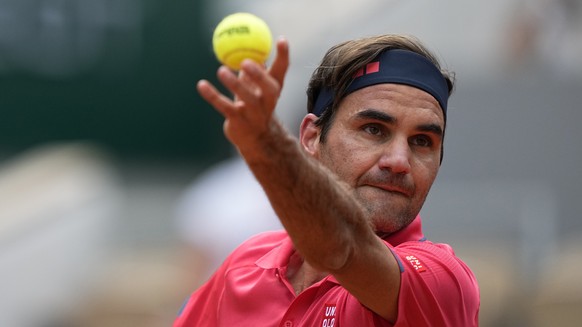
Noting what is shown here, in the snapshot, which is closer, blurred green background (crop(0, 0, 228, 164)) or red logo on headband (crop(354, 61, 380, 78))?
red logo on headband (crop(354, 61, 380, 78))

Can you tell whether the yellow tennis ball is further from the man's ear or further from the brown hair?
the man's ear

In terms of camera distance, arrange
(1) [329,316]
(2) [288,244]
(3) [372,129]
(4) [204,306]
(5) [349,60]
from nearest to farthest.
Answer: (1) [329,316]
(3) [372,129]
(5) [349,60]
(2) [288,244]
(4) [204,306]

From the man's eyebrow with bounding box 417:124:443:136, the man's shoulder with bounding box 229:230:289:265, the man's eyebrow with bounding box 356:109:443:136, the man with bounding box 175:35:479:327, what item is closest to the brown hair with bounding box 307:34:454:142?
the man with bounding box 175:35:479:327

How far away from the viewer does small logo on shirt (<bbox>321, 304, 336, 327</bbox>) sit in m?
4.15

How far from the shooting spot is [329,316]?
4172 mm

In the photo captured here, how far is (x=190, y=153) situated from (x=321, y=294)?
30.1 feet

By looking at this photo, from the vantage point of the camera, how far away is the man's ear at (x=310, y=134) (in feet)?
15.7

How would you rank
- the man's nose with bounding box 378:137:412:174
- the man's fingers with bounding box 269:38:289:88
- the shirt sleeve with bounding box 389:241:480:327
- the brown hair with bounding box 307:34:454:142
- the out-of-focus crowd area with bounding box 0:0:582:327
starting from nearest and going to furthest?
the man's fingers with bounding box 269:38:289:88
the shirt sleeve with bounding box 389:241:480:327
the man's nose with bounding box 378:137:412:174
the brown hair with bounding box 307:34:454:142
the out-of-focus crowd area with bounding box 0:0:582:327

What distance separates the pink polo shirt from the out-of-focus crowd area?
313cm

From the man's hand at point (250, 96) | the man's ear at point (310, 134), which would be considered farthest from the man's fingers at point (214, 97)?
the man's ear at point (310, 134)

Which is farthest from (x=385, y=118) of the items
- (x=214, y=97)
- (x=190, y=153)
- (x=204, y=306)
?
→ (x=190, y=153)

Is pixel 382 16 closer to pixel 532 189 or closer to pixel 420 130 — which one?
pixel 532 189

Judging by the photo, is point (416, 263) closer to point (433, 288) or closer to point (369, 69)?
point (433, 288)

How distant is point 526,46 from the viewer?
10.8 metres
